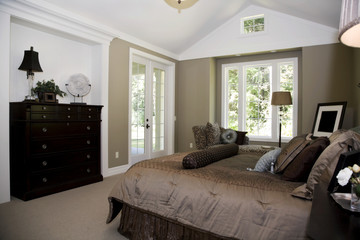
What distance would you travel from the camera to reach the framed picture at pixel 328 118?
4.22 metres

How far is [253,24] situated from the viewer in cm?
552

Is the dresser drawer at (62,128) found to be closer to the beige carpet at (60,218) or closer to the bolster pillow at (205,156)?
the beige carpet at (60,218)

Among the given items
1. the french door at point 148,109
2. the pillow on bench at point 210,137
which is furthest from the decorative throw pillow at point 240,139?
the french door at point 148,109

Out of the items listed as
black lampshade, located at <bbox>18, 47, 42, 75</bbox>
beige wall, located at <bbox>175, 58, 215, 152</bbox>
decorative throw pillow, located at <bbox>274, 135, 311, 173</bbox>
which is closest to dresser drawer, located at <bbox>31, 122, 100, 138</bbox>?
black lampshade, located at <bbox>18, 47, 42, 75</bbox>

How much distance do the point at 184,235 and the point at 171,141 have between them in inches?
176

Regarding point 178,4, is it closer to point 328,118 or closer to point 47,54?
point 47,54

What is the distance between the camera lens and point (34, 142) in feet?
10.3

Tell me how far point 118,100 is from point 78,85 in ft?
2.66

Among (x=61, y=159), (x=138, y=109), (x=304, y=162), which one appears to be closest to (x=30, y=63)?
(x=61, y=159)

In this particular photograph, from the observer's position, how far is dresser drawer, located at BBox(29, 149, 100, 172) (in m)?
3.17

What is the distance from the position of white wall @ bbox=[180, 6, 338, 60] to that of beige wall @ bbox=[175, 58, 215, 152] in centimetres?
32

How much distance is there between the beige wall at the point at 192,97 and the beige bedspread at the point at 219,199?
3.88 m

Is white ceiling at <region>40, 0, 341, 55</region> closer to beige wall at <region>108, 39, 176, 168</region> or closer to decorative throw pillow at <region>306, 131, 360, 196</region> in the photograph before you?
beige wall at <region>108, 39, 176, 168</region>

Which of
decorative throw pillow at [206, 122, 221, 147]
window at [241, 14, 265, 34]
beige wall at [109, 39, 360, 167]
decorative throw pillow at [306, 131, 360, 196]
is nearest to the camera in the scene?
decorative throw pillow at [306, 131, 360, 196]
